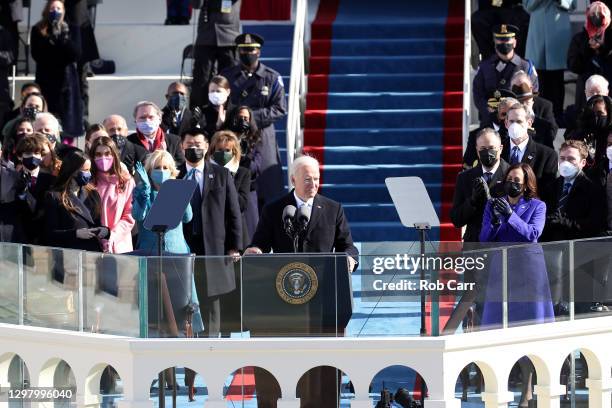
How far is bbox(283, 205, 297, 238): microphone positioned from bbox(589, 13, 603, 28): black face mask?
573 centimetres

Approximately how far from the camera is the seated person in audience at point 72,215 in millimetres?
17969

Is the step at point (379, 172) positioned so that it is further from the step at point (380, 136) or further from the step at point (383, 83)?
the step at point (383, 83)

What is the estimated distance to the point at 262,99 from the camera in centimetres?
2161

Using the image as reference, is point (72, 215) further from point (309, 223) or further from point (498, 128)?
point (498, 128)

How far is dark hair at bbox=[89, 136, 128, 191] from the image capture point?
18391 mm

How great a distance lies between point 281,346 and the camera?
53.9 ft


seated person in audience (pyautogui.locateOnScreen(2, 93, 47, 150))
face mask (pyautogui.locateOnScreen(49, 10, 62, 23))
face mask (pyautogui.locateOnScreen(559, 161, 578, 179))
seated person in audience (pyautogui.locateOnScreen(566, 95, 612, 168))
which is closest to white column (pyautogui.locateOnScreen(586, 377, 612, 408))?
face mask (pyautogui.locateOnScreen(559, 161, 578, 179))

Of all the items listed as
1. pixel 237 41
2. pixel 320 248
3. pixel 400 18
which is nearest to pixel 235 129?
pixel 237 41

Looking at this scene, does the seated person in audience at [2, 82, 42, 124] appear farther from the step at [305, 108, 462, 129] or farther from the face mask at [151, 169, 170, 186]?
the face mask at [151, 169, 170, 186]

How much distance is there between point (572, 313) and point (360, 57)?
782 cm

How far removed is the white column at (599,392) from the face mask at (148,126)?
492cm

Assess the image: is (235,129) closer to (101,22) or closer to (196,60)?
(196,60)

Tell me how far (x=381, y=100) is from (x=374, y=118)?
324 millimetres

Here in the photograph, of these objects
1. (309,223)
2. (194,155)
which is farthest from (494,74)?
(309,223)
